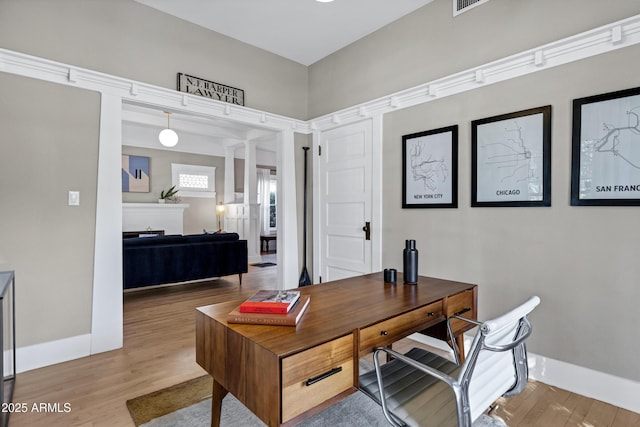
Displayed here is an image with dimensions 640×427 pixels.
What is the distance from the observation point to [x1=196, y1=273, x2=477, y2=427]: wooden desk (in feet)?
3.20

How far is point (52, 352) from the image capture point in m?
2.43

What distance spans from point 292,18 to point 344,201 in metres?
1.86

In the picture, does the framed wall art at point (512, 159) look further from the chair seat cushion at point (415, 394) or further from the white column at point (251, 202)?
the white column at point (251, 202)

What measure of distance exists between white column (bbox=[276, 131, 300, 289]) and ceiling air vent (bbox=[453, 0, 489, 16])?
2065mm

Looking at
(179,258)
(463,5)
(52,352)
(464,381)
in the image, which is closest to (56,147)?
(52,352)

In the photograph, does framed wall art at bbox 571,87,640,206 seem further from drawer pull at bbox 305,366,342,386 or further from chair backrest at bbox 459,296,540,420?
drawer pull at bbox 305,366,342,386

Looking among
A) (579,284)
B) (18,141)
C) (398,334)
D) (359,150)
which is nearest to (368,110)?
(359,150)

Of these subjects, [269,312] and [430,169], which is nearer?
[269,312]

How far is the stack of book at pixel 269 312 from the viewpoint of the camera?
117cm

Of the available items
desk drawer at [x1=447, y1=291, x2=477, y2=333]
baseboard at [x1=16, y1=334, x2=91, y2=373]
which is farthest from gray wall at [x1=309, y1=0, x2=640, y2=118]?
baseboard at [x1=16, y1=334, x2=91, y2=373]

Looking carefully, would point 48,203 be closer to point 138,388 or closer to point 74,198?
point 74,198

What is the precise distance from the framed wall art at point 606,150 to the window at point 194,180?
7512 mm

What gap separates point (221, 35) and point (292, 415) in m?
3.52

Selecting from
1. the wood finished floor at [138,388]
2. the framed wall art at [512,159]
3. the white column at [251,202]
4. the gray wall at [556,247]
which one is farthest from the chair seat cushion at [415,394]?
the white column at [251,202]
